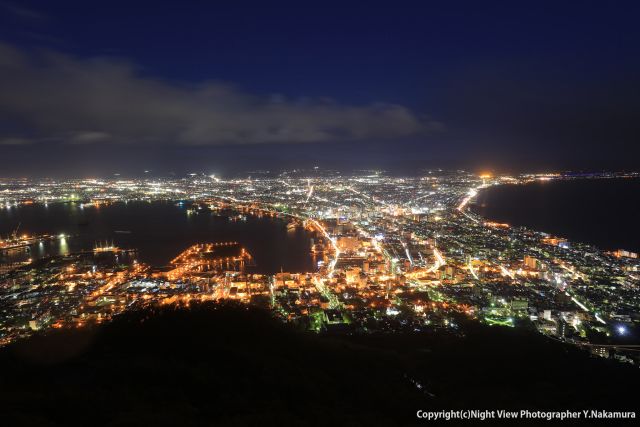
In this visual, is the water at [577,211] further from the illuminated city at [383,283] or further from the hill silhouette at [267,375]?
the hill silhouette at [267,375]

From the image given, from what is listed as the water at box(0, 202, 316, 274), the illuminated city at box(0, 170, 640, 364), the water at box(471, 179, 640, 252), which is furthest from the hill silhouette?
the water at box(471, 179, 640, 252)

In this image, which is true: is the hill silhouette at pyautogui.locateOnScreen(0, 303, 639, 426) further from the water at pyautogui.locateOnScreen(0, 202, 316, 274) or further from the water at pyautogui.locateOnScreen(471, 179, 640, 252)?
the water at pyautogui.locateOnScreen(471, 179, 640, 252)

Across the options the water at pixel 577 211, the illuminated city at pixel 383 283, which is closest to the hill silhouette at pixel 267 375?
the illuminated city at pixel 383 283

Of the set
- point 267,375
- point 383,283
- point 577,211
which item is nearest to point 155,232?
point 383,283

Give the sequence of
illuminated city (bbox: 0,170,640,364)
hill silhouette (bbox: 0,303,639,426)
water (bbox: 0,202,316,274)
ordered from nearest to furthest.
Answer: hill silhouette (bbox: 0,303,639,426) → illuminated city (bbox: 0,170,640,364) → water (bbox: 0,202,316,274)

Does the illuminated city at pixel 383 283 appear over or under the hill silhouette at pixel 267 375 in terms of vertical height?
under

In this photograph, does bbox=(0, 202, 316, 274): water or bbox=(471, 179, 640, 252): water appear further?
bbox=(471, 179, 640, 252): water
